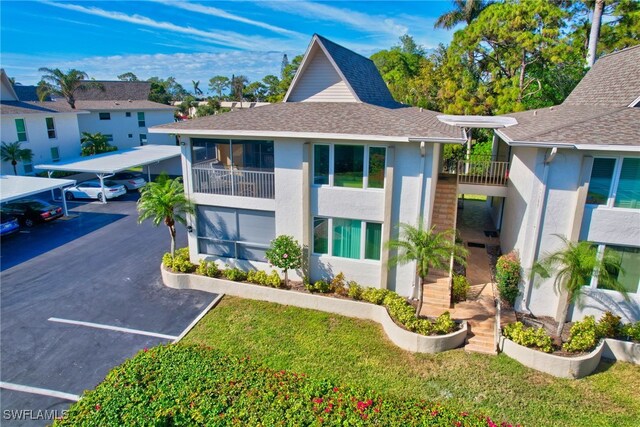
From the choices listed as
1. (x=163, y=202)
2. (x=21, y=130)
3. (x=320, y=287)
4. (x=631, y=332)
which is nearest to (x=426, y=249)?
(x=320, y=287)

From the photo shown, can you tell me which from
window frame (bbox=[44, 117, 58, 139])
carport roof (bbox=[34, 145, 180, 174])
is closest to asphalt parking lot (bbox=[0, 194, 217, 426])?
carport roof (bbox=[34, 145, 180, 174])

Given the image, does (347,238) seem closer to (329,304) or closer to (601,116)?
(329,304)

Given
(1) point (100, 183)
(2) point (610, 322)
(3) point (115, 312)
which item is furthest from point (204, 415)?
(1) point (100, 183)

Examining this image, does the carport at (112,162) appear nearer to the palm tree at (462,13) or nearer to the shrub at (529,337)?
the shrub at (529,337)

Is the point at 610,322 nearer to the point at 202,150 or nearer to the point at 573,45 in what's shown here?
the point at 202,150

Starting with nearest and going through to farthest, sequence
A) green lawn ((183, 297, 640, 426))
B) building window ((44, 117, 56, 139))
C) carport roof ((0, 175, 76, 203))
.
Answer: green lawn ((183, 297, 640, 426)), carport roof ((0, 175, 76, 203)), building window ((44, 117, 56, 139))

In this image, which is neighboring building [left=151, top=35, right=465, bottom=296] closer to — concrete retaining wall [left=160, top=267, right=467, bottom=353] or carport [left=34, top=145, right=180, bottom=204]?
concrete retaining wall [left=160, top=267, right=467, bottom=353]
